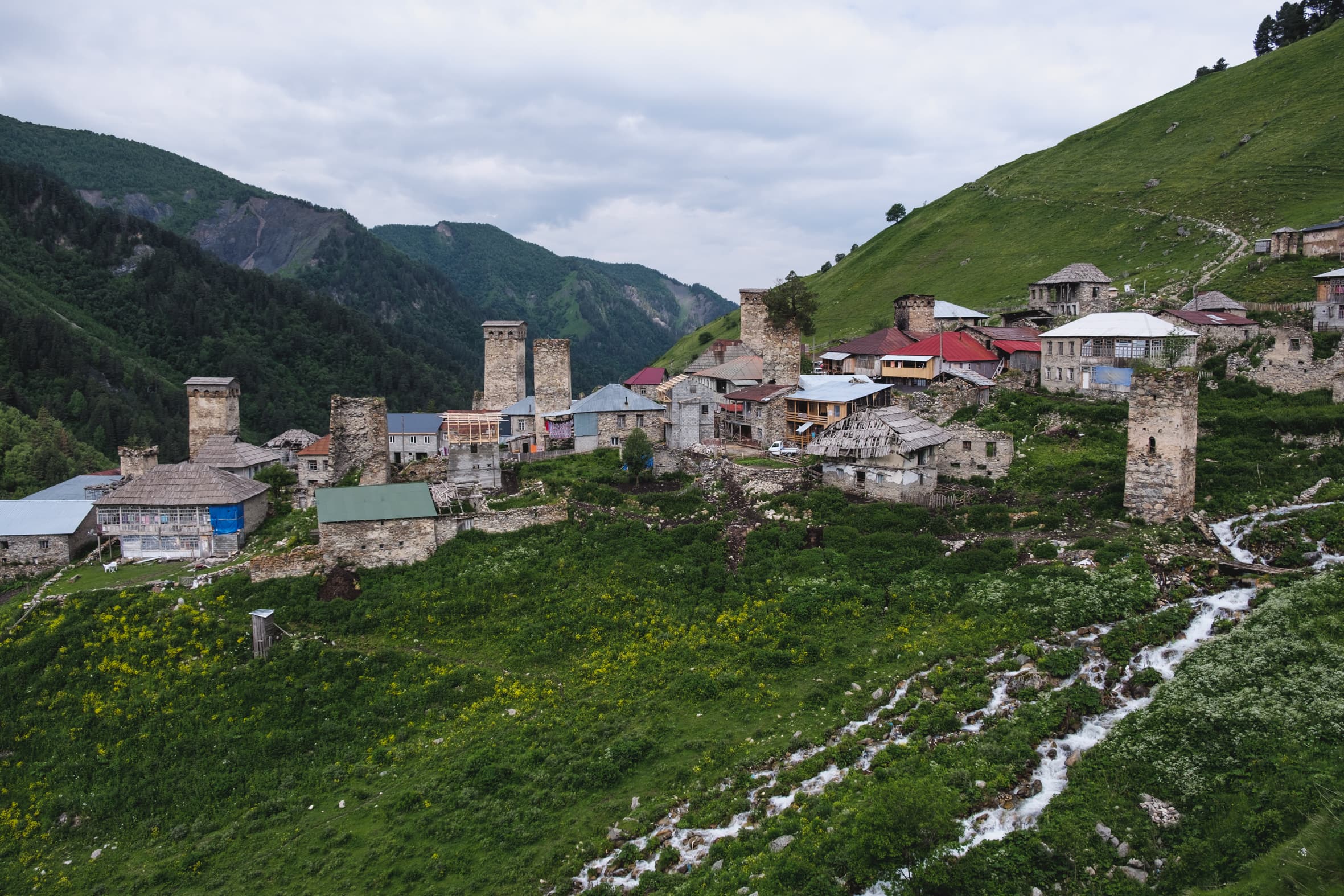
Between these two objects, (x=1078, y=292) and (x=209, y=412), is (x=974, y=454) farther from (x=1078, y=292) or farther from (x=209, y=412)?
(x=209, y=412)

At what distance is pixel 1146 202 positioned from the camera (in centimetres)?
8119

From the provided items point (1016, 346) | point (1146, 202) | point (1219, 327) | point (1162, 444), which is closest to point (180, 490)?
point (1162, 444)

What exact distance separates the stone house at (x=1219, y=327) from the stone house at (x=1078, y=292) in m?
10.9

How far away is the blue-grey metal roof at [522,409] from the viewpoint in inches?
1850

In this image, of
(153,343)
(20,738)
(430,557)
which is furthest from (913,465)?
(153,343)

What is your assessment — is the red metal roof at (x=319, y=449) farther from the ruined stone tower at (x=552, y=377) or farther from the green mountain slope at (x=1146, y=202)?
the green mountain slope at (x=1146, y=202)

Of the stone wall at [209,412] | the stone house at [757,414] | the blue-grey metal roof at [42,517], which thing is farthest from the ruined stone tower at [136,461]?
the stone house at [757,414]

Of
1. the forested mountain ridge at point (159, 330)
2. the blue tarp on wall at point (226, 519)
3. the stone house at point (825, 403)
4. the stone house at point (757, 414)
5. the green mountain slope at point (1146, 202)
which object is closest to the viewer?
the blue tarp on wall at point (226, 519)

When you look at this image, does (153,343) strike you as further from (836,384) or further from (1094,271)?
(1094,271)

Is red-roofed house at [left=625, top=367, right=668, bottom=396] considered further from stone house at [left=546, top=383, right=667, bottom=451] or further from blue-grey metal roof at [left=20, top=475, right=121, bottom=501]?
blue-grey metal roof at [left=20, top=475, right=121, bottom=501]

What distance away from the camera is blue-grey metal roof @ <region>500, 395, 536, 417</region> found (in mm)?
47000

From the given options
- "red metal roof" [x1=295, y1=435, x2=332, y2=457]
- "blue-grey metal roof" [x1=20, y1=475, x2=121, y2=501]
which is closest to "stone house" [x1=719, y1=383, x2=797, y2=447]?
"red metal roof" [x1=295, y1=435, x2=332, y2=457]

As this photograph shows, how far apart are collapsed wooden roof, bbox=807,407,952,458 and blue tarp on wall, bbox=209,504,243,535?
25.4m

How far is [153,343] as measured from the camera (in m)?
128
